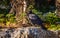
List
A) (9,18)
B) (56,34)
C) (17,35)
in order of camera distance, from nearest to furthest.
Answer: (17,35)
(56,34)
(9,18)

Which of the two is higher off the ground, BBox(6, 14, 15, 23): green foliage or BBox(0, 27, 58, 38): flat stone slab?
BBox(0, 27, 58, 38): flat stone slab

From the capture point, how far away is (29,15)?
43.1 feet

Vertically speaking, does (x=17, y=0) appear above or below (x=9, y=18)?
above

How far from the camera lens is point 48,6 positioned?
20.3 m

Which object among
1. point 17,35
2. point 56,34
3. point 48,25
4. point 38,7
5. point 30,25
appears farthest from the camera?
point 38,7

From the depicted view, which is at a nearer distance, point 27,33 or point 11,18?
point 27,33

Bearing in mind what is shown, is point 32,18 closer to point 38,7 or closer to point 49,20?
point 49,20

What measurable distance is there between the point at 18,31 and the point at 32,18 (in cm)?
308

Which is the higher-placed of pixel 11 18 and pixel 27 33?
pixel 27 33

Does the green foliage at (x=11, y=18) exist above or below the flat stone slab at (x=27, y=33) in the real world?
Answer: below

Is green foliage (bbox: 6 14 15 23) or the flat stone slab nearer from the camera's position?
the flat stone slab

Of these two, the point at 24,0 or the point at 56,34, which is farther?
the point at 24,0

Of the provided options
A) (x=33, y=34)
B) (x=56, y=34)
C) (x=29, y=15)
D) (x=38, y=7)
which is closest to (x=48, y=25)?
(x=29, y=15)

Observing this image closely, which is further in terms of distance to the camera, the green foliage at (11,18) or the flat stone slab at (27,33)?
the green foliage at (11,18)
